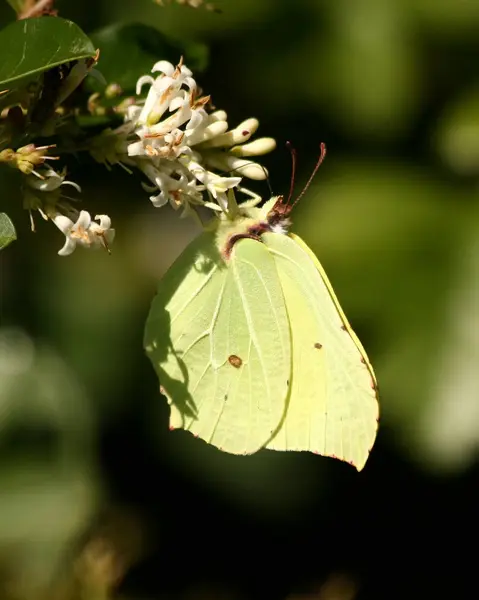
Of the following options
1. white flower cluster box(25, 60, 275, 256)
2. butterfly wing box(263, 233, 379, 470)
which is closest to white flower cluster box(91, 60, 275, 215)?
white flower cluster box(25, 60, 275, 256)

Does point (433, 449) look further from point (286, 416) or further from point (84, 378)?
point (84, 378)

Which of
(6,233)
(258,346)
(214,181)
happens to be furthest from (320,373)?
(6,233)

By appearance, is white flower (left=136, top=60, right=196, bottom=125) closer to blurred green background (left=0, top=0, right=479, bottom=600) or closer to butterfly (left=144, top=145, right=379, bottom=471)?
butterfly (left=144, top=145, right=379, bottom=471)

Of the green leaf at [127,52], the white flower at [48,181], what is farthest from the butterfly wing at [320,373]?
the white flower at [48,181]

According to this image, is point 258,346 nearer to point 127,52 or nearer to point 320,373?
point 320,373

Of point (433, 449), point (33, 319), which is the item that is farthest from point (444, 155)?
point (33, 319)

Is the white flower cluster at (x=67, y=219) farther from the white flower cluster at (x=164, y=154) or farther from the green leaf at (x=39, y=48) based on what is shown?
the green leaf at (x=39, y=48)
